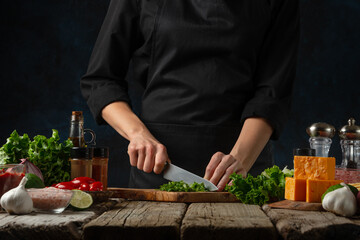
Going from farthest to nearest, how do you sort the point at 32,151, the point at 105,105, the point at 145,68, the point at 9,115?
1. the point at 9,115
2. the point at 145,68
3. the point at 105,105
4. the point at 32,151

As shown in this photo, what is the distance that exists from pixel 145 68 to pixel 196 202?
811mm

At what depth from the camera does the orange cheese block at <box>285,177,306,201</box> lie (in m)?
1.40

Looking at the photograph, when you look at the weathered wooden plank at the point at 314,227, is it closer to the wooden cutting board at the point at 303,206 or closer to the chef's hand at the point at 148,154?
the wooden cutting board at the point at 303,206

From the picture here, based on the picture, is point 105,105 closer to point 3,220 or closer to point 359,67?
point 3,220

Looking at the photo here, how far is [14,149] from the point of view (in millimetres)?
1708

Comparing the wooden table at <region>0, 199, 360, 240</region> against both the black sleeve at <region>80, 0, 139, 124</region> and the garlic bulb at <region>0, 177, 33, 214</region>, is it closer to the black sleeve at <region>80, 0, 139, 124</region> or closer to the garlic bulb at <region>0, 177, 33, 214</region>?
the garlic bulb at <region>0, 177, 33, 214</region>

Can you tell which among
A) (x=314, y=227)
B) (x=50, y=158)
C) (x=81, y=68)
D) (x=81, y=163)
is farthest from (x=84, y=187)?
(x=81, y=68)

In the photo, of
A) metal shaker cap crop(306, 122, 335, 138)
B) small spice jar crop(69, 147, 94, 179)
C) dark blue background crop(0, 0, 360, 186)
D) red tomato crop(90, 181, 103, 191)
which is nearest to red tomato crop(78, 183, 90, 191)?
red tomato crop(90, 181, 103, 191)

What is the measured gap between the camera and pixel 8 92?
13.7 feet

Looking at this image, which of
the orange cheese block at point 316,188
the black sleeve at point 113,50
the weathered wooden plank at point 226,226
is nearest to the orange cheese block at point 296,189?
the orange cheese block at point 316,188

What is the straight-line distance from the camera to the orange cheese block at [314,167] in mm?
1414

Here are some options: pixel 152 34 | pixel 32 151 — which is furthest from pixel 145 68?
pixel 32 151

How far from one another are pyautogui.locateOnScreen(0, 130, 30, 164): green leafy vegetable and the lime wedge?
0.50 meters

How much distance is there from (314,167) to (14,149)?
97 centimetres
